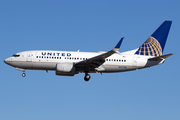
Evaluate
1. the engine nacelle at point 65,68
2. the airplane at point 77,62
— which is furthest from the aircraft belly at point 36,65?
the engine nacelle at point 65,68

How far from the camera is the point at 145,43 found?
4591 cm

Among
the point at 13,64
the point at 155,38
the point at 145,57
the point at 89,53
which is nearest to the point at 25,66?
the point at 13,64

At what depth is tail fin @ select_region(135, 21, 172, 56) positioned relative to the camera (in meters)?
44.5

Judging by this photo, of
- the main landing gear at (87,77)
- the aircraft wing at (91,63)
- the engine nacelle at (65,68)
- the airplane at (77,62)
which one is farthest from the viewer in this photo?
the main landing gear at (87,77)

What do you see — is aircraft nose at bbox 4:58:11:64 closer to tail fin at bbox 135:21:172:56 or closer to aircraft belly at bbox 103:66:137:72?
aircraft belly at bbox 103:66:137:72

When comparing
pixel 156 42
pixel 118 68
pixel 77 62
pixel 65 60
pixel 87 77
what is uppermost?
pixel 156 42

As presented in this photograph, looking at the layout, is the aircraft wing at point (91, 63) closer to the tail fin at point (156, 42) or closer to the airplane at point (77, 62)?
the airplane at point (77, 62)

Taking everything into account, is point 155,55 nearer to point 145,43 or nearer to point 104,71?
point 145,43

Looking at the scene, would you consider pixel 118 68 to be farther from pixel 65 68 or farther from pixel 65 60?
pixel 65 68

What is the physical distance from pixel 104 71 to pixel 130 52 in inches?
214

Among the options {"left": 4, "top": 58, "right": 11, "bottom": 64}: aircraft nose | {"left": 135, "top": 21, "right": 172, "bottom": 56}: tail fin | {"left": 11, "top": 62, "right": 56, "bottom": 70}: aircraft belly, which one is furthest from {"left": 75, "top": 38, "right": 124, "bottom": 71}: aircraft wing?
{"left": 4, "top": 58, "right": 11, "bottom": 64}: aircraft nose

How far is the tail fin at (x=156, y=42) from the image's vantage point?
44469 millimetres

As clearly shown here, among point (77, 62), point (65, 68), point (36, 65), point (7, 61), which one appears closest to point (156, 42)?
point (77, 62)

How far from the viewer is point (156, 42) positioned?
45.8 metres
